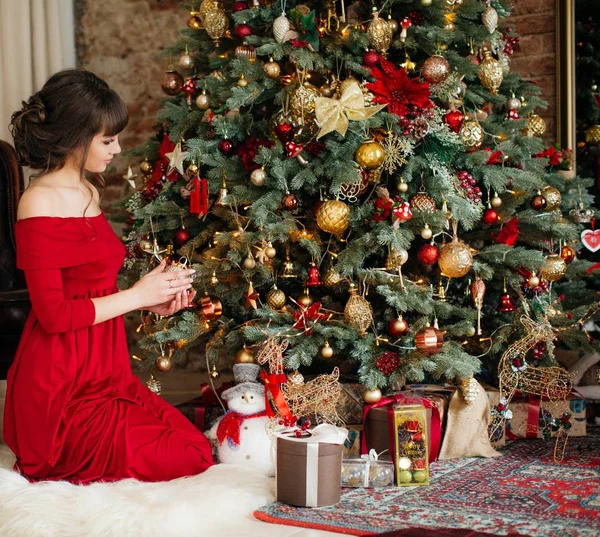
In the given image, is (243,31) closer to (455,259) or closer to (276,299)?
(276,299)

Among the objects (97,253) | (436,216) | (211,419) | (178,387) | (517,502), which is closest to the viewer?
(517,502)

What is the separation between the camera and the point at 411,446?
8.39 ft

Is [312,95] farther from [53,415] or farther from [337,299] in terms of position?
[53,415]

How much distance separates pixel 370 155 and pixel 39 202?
3.50 feet

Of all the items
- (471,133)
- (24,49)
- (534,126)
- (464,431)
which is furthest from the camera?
(24,49)

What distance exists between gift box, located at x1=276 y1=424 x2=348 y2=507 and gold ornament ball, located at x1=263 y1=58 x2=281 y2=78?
1268mm

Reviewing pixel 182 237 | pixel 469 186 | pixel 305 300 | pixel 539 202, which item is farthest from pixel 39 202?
pixel 539 202

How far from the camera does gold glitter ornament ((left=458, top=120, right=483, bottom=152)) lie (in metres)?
2.96

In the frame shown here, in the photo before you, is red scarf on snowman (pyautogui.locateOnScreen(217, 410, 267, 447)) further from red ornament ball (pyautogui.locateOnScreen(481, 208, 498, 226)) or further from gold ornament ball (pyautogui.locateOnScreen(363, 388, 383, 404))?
red ornament ball (pyautogui.locateOnScreen(481, 208, 498, 226))

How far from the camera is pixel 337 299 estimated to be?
10.7ft

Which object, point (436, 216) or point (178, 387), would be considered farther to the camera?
point (178, 387)

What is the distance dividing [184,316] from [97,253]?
1.74ft

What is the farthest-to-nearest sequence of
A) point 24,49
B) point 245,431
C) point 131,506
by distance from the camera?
point 24,49, point 245,431, point 131,506

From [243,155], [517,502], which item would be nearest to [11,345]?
[243,155]
